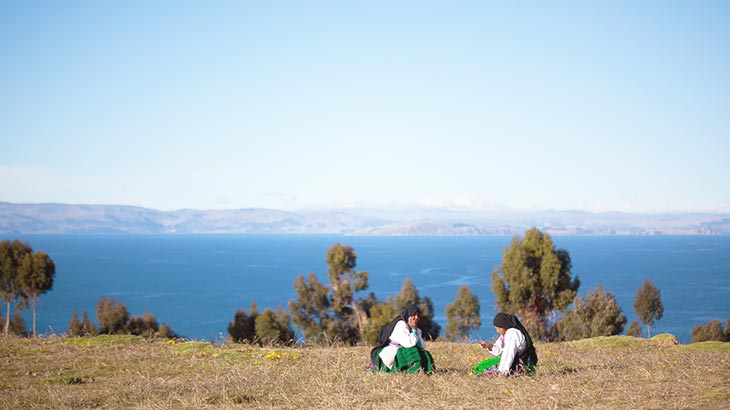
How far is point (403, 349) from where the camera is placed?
10328mm

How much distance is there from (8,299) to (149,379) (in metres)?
40.5

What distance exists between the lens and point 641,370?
9789 mm

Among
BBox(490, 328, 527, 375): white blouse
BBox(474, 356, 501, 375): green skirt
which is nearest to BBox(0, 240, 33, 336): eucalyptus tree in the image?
BBox(474, 356, 501, 375): green skirt

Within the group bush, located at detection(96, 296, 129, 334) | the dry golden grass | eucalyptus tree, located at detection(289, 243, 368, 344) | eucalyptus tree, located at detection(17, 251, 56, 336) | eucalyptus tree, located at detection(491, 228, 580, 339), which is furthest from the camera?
bush, located at detection(96, 296, 129, 334)

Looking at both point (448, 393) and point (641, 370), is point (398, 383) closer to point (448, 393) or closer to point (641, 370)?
point (448, 393)

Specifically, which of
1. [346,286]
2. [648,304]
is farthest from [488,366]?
[648,304]

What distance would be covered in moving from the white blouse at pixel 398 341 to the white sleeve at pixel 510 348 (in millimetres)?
1392

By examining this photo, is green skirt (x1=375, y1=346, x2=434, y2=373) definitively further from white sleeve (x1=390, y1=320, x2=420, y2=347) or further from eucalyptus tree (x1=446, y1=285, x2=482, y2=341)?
eucalyptus tree (x1=446, y1=285, x2=482, y2=341)

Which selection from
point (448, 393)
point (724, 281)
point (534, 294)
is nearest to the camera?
point (448, 393)

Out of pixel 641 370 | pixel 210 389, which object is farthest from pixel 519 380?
pixel 210 389

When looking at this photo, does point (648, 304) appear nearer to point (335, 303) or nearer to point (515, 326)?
point (335, 303)

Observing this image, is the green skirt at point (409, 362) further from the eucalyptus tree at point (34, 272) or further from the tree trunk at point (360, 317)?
the eucalyptus tree at point (34, 272)

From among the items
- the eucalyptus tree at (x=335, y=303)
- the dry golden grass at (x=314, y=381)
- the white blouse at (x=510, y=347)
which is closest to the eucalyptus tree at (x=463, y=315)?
the eucalyptus tree at (x=335, y=303)

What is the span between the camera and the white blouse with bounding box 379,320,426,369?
407 inches
